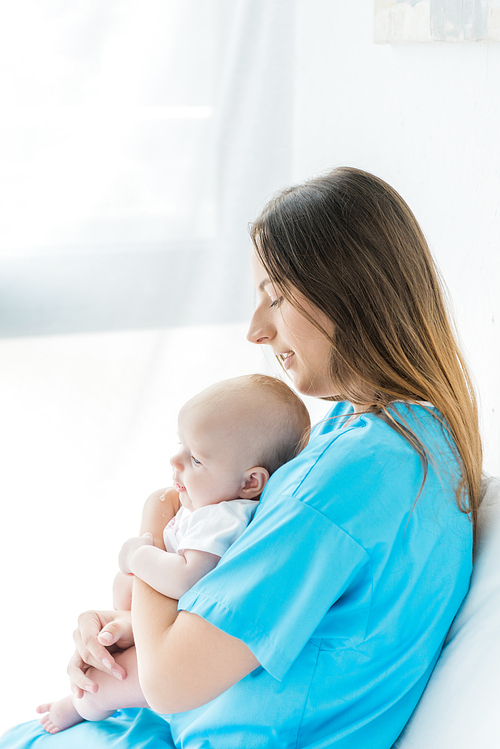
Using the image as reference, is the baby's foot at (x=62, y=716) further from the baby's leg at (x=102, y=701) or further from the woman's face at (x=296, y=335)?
the woman's face at (x=296, y=335)

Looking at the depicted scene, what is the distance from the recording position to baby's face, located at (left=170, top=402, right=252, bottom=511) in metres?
0.96

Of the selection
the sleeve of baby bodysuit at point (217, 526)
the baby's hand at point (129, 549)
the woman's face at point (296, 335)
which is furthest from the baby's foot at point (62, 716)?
the woman's face at point (296, 335)

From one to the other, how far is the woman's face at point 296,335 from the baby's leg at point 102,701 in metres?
0.48

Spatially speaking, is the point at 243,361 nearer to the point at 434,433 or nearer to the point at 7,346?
the point at 7,346

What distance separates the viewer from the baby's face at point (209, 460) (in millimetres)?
963

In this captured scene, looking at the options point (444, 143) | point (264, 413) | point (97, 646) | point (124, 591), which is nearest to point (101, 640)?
point (97, 646)

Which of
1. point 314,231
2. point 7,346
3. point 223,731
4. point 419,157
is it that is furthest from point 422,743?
point 7,346

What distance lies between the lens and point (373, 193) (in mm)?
909

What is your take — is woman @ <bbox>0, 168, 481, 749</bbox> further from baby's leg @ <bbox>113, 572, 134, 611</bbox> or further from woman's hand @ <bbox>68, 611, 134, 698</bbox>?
baby's leg @ <bbox>113, 572, 134, 611</bbox>

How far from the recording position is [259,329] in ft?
3.45

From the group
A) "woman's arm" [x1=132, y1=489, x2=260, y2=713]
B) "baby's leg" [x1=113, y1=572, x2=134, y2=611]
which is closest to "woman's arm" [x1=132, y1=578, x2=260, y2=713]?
"woman's arm" [x1=132, y1=489, x2=260, y2=713]

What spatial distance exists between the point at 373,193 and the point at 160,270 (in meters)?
1.29

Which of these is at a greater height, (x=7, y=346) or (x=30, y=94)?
(x=30, y=94)

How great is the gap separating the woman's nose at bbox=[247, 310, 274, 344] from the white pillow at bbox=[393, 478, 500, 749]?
1.32 ft
